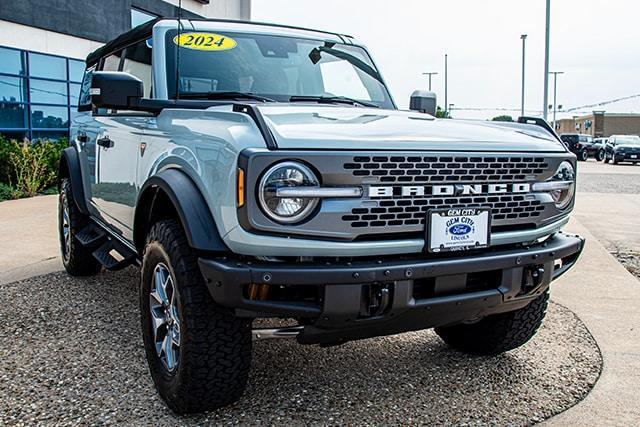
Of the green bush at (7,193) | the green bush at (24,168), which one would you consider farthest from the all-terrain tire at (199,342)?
the green bush at (24,168)

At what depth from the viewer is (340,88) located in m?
4.20

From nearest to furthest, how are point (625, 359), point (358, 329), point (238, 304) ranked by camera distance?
point (238, 304) < point (358, 329) < point (625, 359)

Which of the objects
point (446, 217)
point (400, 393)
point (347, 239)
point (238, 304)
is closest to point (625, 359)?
point (400, 393)

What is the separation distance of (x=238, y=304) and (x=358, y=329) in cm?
53

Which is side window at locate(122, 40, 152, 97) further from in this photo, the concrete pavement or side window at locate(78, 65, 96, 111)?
the concrete pavement

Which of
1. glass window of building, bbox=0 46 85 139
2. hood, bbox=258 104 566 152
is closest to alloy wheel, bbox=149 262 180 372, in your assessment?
hood, bbox=258 104 566 152

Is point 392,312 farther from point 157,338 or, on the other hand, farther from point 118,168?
point 118,168

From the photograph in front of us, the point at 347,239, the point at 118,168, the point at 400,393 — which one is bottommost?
the point at 400,393

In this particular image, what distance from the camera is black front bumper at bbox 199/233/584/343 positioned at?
240 cm

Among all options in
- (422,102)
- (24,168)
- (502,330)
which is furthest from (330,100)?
(24,168)

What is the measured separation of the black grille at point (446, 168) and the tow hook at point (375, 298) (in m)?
0.43

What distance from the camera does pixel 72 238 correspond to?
524 centimetres

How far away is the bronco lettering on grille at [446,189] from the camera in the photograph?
8.30 ft

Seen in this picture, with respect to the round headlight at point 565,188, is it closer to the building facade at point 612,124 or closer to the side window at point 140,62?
the side window at point 140,62
